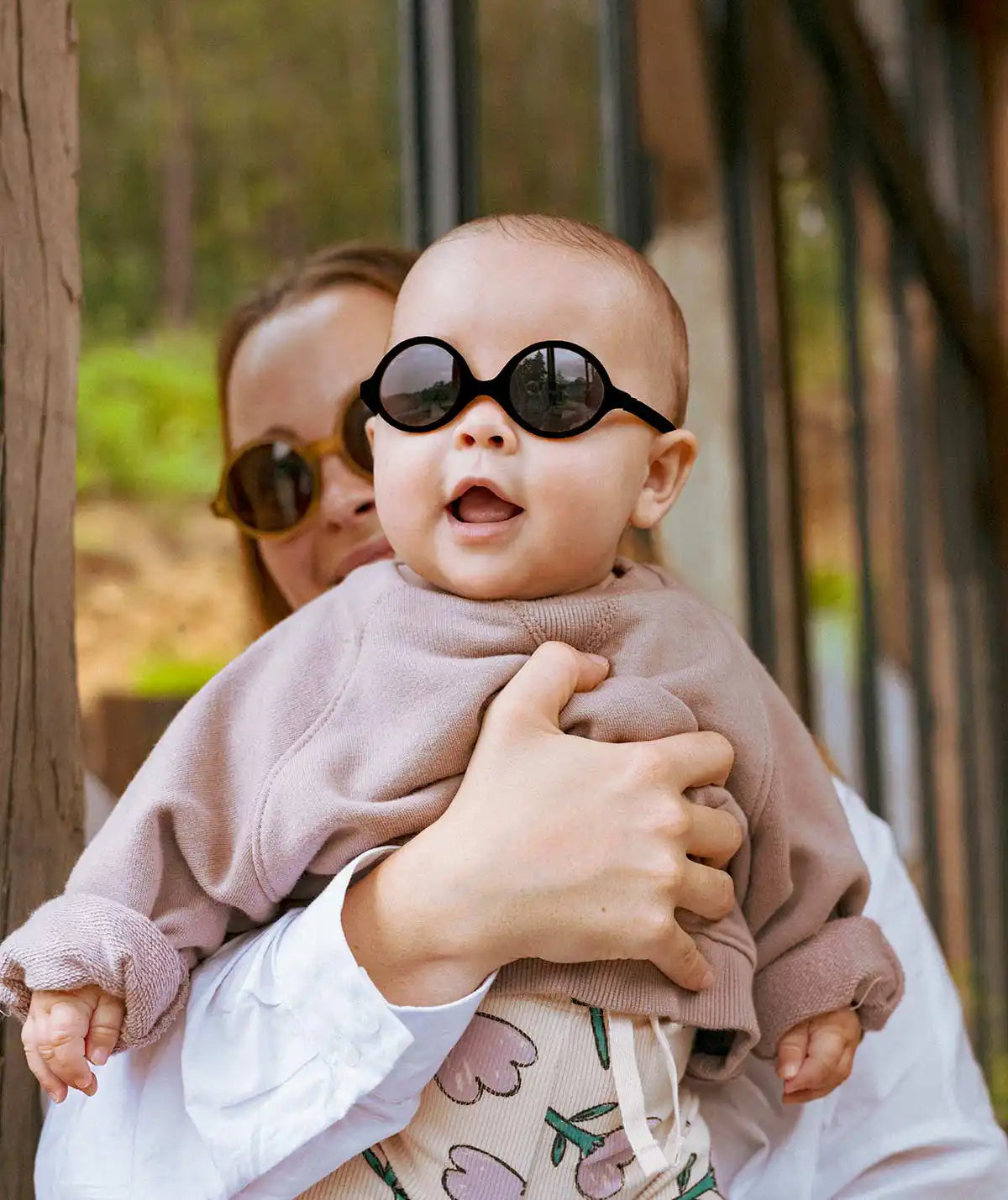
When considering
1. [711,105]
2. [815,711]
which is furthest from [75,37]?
[815,711]

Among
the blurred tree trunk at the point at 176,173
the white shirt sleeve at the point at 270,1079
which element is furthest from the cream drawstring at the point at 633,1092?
the blurred tree trunk at the point at 176,173

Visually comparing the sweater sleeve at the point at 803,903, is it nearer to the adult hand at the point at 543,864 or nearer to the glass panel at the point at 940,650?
the adult hand at the point at 543,864

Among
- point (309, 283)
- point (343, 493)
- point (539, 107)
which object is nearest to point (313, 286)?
point (309, 283)

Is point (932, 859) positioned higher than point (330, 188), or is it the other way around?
point (330, 188)

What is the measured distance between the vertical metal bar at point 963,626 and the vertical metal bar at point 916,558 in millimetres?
433

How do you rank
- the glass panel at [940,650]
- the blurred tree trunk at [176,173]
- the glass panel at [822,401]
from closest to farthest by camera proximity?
the blurred tree trunk at [176,173]
the glass panel at [822,401]
the glass panel at [940,650]

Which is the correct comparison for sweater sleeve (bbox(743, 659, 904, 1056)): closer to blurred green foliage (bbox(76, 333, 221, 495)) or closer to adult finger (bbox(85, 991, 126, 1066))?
adult finger (bbox(85, 991, 126, 1066))

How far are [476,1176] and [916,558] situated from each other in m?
4.44

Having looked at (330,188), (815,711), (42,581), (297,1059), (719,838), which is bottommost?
(815,711)

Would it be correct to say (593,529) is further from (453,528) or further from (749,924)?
(749,924)

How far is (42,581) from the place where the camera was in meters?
1.13

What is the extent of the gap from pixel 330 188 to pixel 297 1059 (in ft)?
4.22

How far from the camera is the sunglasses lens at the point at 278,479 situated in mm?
1430

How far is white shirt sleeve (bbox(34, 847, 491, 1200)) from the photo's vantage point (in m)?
0.94
